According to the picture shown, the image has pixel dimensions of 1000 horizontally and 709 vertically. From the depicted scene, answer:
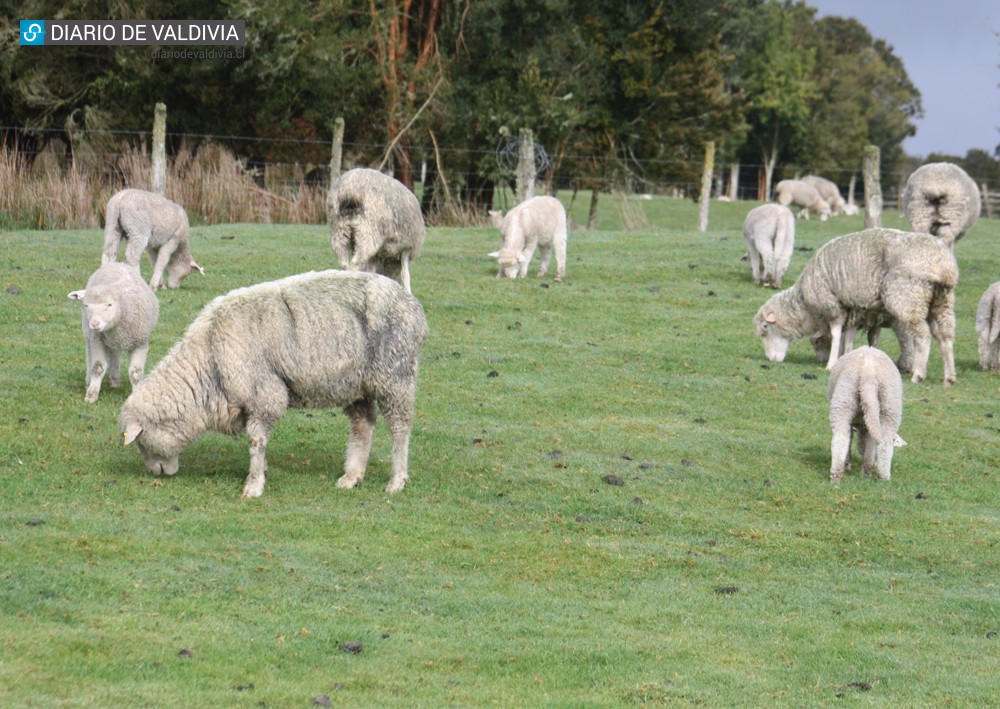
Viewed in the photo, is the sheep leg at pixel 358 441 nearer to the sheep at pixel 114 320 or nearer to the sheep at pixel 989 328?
the sheep at pixel 114 320

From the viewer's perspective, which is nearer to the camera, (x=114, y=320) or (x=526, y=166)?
(x=114, y=320)

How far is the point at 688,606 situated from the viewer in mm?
8469

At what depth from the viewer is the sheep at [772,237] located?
71.1ft

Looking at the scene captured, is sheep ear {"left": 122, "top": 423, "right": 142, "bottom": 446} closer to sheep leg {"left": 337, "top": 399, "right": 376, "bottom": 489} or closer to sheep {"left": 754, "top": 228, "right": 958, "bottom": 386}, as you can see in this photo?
sheep leg {"left": 337, "top": 399, "right": 376, "bottom": 489}

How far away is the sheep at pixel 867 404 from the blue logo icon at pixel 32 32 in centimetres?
2587

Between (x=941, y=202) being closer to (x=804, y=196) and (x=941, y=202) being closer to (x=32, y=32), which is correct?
(x=32, y=32)

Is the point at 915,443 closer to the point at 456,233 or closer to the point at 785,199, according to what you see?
the point at 456,233

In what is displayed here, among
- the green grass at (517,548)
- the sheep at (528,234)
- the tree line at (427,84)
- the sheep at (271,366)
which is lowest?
the green grass at (517,548)

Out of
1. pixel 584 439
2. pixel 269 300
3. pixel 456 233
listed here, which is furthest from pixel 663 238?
pixel 269 300

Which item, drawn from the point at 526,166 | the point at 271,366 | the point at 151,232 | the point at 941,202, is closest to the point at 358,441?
the point at 271,366

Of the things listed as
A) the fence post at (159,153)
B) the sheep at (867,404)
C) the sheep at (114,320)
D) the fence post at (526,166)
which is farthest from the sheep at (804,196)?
the sheep at (114,320)

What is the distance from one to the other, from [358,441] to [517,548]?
178 centimetres

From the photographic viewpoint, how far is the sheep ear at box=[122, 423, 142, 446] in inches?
382

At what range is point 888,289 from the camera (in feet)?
52.5
